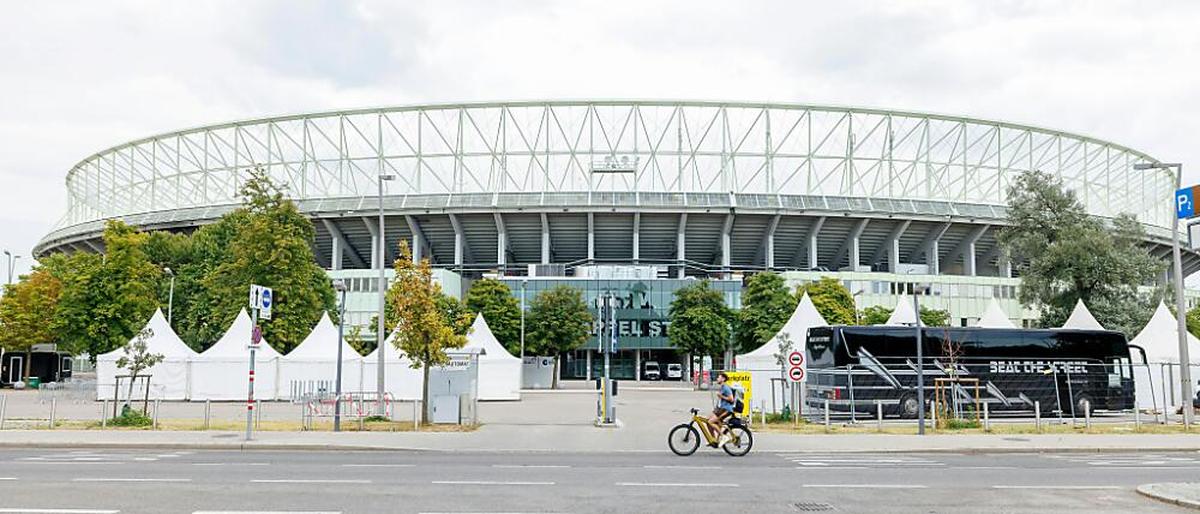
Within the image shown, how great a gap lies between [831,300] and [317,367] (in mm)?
38194

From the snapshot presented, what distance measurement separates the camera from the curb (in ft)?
37.3

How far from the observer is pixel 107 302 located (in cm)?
5547

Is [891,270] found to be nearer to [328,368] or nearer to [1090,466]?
[328,368]

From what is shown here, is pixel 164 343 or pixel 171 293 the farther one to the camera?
pixel 171 293

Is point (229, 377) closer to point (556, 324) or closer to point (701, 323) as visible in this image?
point (556, 324)

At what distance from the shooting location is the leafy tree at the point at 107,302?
54719mm

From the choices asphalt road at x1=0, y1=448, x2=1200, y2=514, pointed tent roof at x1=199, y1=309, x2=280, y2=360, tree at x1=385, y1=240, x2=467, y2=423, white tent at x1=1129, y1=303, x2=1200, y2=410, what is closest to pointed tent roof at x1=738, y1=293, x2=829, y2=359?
white tent at x1=1129, y1=303, x2=1200, y2=410

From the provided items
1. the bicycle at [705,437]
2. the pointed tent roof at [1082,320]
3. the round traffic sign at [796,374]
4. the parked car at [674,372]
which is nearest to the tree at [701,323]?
the parked car at [674,372]

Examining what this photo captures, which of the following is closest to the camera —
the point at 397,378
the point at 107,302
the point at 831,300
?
the point at 397,378

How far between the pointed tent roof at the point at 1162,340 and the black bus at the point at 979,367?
5.96 m

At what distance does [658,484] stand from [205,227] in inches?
2489

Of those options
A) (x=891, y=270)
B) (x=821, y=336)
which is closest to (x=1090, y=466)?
(x=821, y=336)

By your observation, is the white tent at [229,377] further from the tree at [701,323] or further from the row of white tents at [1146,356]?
the tree at [701,323]

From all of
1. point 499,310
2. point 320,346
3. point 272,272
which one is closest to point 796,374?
point 320,346
